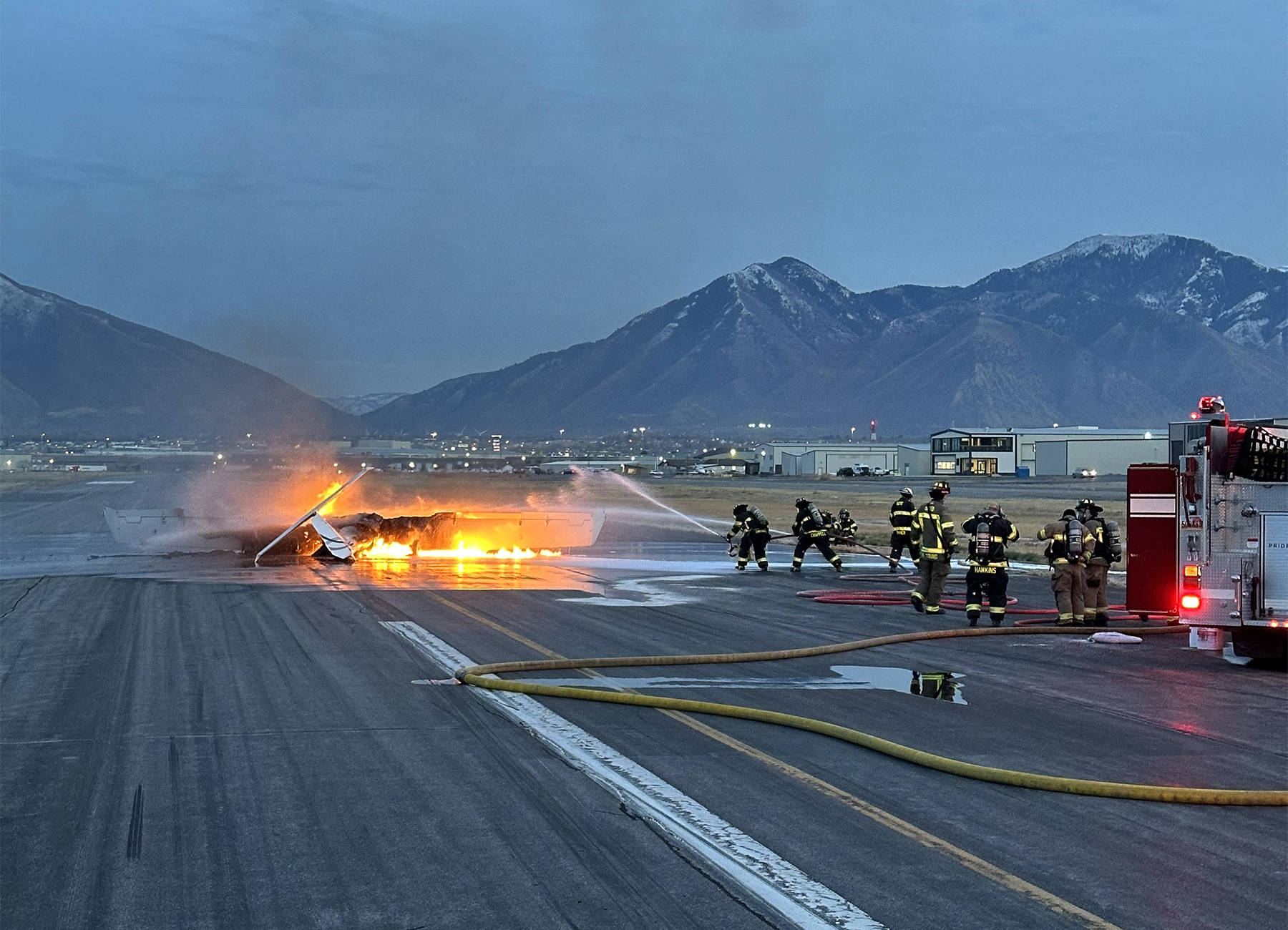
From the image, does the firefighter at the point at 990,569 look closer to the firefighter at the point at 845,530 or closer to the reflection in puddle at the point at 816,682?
the reflection in puddle at the point at 816,682

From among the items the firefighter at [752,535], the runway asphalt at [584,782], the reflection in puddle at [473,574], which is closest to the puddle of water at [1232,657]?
the runway asphalt at [584,782]

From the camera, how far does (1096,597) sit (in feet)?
65.4

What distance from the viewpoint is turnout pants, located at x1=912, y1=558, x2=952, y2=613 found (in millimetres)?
21375

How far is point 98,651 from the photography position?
54.7 ft

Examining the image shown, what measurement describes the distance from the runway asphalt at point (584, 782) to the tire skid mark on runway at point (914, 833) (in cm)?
3

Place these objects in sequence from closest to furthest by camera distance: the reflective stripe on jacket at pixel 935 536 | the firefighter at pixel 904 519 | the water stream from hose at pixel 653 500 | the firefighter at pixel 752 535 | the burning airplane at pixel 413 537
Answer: the reflective stripe on jacket at pixel 935 536
the firefighter at pixel 904 519
the firefighter at pixel 752 535
the burning airplane at pixel 413 537
the water stream from hose at pixel 653 500

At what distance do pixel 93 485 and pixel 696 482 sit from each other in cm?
4229

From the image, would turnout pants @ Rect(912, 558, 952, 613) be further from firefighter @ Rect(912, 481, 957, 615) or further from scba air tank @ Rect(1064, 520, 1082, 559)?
scba air tank @ Rect(1064, 520, 1082, 559)

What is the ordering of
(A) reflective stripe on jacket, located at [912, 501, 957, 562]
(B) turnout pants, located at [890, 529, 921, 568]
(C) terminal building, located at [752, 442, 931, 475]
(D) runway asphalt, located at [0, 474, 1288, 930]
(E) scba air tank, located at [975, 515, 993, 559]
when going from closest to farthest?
(D) runway asphalt, located at [0, 474, 1288, 930]
(E) scba air tank, located at [975, 515, 993, 559]
(A) reflective stripe on jacket, located at [912, 501, 957, 562]
(B) turnout pants, located at [890, 529, 921, 568]
(C) terminal building, located at [752, 442, 931, 475]

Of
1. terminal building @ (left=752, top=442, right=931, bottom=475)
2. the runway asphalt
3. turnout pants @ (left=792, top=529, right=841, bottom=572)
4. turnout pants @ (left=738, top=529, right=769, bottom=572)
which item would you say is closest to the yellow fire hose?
the runway asphalt

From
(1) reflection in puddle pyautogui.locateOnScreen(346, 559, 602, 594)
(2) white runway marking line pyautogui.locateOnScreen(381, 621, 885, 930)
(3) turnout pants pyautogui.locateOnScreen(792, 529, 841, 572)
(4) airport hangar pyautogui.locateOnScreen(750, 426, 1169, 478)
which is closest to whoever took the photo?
(2) white runway marking line pyautogui.locateOnScreen(381, 621, 885, 930)

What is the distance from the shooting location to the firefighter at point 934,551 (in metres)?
21.2

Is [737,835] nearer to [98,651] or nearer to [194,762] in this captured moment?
[194,762]

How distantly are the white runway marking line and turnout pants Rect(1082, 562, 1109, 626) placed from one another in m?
10.1
